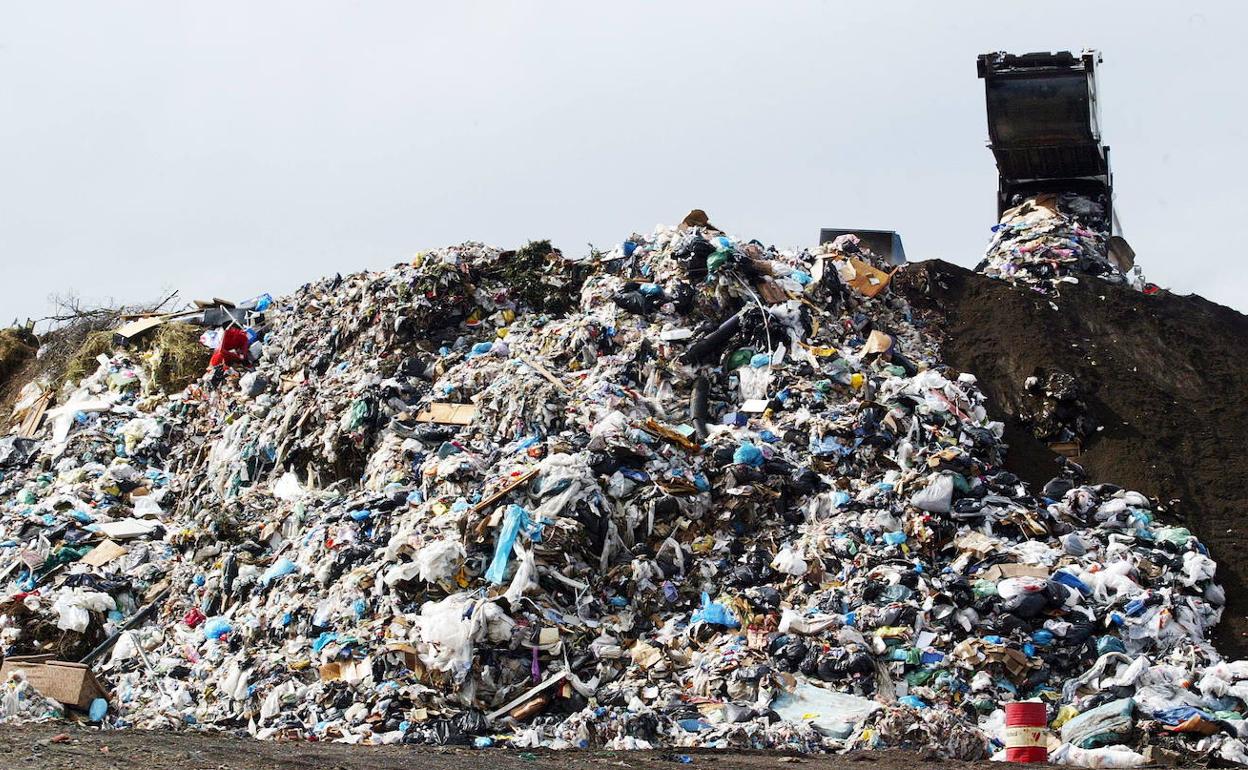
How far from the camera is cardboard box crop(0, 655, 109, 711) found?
317 inches

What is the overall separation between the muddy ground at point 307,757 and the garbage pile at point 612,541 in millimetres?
387

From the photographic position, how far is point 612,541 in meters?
8.91

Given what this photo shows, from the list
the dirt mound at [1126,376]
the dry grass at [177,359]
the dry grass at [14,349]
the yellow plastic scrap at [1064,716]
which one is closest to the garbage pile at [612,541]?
the yellow plastic scrap at [1064,716]

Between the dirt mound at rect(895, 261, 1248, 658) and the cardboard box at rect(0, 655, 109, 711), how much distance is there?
6.54 metres

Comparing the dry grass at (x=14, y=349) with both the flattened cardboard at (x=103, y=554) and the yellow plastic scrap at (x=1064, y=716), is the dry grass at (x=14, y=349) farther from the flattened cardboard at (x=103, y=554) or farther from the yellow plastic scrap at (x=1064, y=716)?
the yellow plastic scrap at (x=1064, y=716)

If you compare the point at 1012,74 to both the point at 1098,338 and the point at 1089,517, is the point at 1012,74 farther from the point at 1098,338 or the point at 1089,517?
the point at 1089,517

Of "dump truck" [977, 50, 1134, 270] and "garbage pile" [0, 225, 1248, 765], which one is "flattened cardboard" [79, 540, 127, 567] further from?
"dump truck" [977, 50, 1134, 270]

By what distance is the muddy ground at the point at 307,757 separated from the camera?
5543 millimetres

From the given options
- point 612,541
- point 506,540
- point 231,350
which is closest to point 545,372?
point 612,541

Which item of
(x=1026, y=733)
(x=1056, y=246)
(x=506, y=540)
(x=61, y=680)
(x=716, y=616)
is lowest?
(x=1026, y=733)

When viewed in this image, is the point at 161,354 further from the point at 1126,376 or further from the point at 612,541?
the point at 1126,376

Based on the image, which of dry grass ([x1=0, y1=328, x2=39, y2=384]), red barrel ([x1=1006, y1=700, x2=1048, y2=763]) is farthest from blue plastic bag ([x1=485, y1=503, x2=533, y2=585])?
dry grass ([x1=0, y1=328, x2=39, y2=384])

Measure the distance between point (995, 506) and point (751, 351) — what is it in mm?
2453

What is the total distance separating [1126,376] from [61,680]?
8.45 meters
